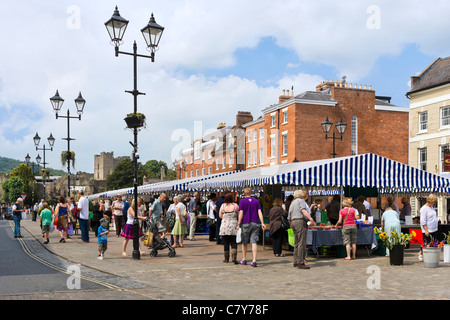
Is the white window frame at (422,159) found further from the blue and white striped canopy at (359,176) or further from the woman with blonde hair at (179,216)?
the woman with blonde hair at (179,216)

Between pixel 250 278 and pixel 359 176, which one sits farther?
pixel 359 176

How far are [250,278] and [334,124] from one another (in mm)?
38449

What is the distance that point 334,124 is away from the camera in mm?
46719

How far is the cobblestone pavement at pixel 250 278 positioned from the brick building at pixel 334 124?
31.4 meters

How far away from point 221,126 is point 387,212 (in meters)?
56.3

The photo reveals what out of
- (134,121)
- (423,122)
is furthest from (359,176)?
(423,122)

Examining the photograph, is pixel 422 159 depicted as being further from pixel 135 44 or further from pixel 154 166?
pixel 154 166

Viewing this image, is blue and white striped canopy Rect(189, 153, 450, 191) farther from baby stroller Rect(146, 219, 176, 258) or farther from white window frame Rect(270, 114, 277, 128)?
white window frame Rect(270, 114, 277, 128)

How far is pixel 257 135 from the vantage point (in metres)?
55.2

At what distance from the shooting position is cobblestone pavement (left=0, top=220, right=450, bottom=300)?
320 inches

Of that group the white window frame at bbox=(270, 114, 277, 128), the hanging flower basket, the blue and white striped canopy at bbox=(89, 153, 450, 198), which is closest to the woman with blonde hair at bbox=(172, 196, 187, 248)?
the blue and white striped canopy at bbox=(89, 153, 450, 198)

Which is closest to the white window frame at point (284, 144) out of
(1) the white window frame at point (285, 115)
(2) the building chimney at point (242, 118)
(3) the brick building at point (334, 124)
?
(3) the brick building at point (334, 124)

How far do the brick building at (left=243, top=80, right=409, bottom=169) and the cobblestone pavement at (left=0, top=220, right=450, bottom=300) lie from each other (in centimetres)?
3141

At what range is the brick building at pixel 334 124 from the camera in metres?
45.6
